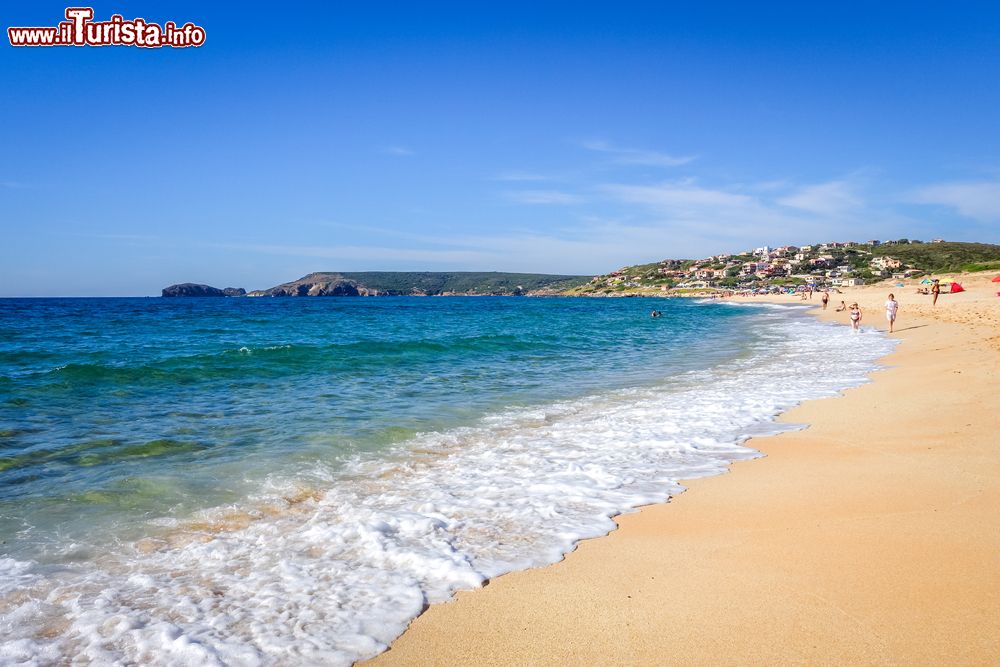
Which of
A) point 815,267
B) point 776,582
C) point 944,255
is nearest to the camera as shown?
point 776,582

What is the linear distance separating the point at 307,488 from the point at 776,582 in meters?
4.47

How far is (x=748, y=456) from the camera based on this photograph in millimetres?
6957

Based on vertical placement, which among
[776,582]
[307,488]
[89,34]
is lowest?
[307,488]

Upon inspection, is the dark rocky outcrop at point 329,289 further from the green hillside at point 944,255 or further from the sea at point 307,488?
the sea at point 307,488

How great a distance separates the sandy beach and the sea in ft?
1.10

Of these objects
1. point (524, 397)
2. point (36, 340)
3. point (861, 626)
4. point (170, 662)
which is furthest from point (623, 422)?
point (36, 340)

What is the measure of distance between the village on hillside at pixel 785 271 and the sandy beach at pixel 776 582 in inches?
4029

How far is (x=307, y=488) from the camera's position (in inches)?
241

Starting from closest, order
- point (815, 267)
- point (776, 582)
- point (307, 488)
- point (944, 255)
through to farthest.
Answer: point (776, 582) < point (307, 488) < point (944, 255) < point (815, 267)

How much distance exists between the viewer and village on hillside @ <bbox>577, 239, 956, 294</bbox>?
112 m

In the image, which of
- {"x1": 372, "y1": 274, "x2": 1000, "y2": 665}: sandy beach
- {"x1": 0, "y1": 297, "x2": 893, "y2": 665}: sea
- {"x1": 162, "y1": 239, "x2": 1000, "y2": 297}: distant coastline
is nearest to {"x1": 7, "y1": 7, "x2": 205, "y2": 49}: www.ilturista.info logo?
{"x1": 0, "y1": 297, "x2": 893, "y2": 665}: sea

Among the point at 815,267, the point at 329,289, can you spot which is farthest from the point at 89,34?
the point at 329,289

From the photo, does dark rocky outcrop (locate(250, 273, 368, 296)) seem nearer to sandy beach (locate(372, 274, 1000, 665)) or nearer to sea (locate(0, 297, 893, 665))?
sea (locate(0, 297, 893, 665))

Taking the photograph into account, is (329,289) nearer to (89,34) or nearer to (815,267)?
(815,267)
